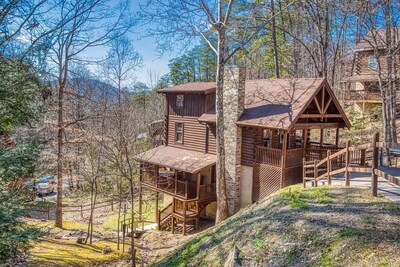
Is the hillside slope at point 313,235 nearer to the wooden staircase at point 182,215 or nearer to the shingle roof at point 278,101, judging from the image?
the shingle roof at point 278,101

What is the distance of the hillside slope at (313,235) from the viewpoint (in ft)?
19.0

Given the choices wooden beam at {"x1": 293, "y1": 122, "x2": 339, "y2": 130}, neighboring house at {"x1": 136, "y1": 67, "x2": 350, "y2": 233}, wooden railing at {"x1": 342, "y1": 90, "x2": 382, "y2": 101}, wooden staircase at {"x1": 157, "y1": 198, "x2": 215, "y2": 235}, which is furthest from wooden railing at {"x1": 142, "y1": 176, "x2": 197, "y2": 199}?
wooden railing at {"x1": 342, "y1": 90, "x2": 382, "y2": 101}

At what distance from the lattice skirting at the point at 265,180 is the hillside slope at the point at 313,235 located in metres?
5.48

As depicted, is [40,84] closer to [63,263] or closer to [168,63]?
[63,263]

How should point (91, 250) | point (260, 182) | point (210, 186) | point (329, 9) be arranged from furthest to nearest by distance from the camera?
point (329, 9) < point (210, 186) < point (260, 182) < point (91, 250)

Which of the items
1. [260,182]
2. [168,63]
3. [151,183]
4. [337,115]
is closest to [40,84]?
[260,182]

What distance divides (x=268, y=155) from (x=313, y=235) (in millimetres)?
9236

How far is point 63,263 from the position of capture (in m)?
12.1

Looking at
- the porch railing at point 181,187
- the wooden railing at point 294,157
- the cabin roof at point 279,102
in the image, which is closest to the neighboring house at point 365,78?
the cabin roof at point 279,102

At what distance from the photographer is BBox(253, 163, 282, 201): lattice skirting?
15266 mm

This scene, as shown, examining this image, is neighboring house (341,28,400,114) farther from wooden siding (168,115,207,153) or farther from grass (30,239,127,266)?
grass (30,239,127,266)

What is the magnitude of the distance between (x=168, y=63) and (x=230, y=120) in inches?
1050

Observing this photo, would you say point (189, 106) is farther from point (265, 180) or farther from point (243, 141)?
point (265, 180)

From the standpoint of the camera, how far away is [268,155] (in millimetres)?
15742
